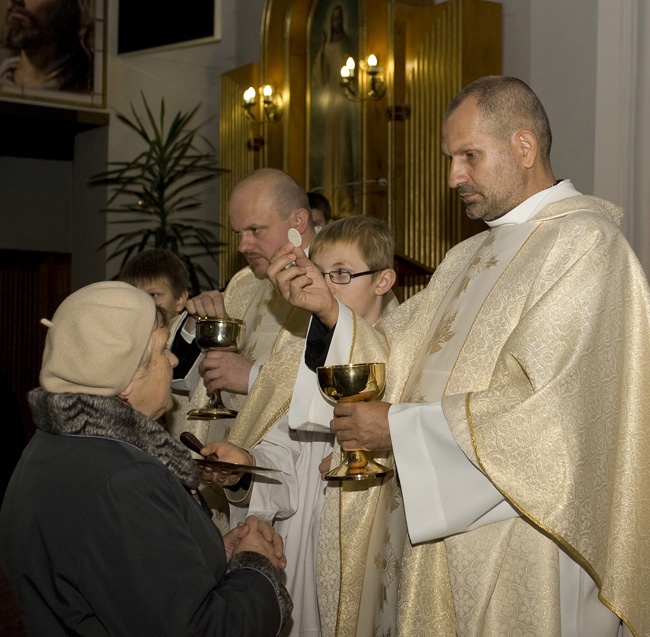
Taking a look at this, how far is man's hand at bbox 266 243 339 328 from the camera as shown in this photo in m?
3.10

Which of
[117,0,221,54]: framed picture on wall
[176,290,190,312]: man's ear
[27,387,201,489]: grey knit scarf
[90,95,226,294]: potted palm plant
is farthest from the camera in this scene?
[90,95,226,294]: potted palm plant

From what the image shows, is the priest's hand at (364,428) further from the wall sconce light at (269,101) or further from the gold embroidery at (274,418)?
the wall sconce light at (269,101)

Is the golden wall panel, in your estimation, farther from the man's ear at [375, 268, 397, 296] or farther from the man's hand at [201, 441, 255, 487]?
the man's hand at [201, 441, 255, 487]

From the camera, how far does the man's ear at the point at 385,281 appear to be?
11.6ft

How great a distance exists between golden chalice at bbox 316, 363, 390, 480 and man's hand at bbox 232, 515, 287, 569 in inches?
9.5

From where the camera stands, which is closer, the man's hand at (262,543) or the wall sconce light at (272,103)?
the man's hand at (262,543)

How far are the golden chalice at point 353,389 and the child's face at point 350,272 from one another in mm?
706

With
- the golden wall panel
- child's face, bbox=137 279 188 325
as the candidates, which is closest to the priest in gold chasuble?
child's face, bbox=137 279 188 325

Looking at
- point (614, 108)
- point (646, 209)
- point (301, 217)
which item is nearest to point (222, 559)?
point (301, 217)

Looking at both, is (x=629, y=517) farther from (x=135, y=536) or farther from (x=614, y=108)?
(x=614, y=108)

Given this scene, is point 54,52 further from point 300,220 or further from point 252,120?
point 300,220

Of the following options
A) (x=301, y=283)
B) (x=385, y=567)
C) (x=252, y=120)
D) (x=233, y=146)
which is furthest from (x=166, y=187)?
(x=385, y=567)

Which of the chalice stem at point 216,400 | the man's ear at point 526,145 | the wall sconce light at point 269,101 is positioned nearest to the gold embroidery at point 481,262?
the man's ear at point 526,145

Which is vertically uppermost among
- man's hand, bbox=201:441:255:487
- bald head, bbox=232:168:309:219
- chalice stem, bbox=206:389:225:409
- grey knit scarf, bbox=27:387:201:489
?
bald head, bbox=232:168:309:219
